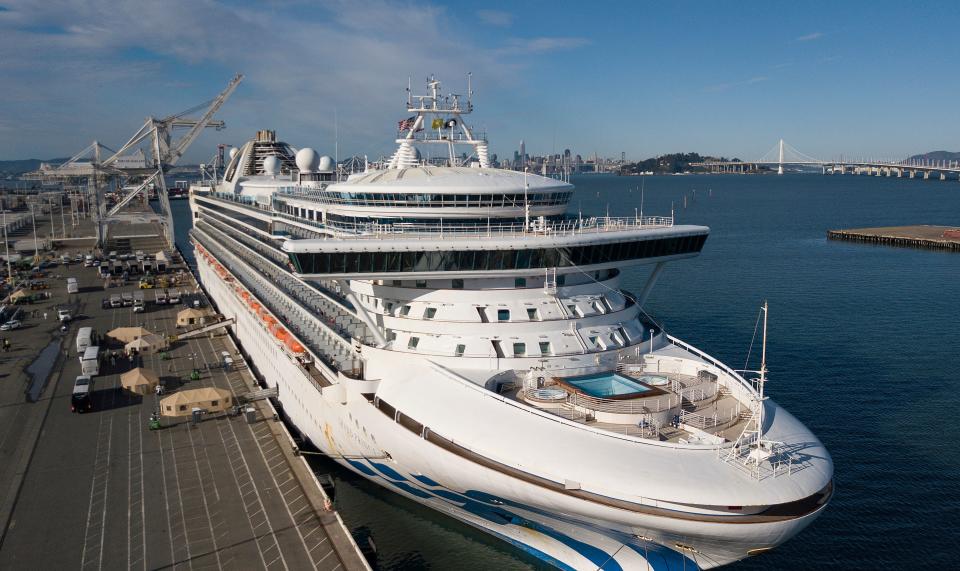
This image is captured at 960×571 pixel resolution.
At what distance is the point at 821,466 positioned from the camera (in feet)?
55.4

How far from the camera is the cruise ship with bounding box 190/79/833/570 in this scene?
16.0m

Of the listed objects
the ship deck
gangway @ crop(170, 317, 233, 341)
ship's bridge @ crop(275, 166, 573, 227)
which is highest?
ship's bridge @ crop(275, 166, 573, 227)

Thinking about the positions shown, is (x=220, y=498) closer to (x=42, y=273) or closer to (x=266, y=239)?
(x=266, y=239)

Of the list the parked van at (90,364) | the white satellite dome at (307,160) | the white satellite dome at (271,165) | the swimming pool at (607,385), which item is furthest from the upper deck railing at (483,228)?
the white satellite dome at (271,165)

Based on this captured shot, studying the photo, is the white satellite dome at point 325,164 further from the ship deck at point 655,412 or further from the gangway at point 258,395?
the ship deck at point 655,412

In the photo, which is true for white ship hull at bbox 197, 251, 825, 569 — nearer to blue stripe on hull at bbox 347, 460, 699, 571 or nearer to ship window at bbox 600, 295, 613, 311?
blue stripe on hull at bbox 347, 460, 699, 571

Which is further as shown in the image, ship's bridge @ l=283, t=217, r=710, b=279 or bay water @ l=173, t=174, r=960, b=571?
bay water @ l=173, t=174, r=960, b=571

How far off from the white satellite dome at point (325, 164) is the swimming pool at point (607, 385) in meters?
44.5

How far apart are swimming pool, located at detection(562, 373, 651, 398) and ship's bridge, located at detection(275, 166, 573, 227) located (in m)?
6.47

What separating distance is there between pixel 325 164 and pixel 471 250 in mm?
42423

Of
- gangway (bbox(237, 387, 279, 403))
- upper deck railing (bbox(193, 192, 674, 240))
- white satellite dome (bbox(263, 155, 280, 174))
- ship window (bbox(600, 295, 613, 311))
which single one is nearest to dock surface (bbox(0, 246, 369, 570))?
gangway (bbox(237, 387, 279, 403))

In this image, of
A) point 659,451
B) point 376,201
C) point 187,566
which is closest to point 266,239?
point 376,201

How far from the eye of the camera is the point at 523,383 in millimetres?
21000

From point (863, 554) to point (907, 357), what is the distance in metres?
25.2
